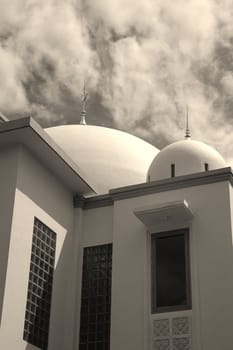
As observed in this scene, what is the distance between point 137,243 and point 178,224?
1009 millimetres

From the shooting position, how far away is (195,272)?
12.7m

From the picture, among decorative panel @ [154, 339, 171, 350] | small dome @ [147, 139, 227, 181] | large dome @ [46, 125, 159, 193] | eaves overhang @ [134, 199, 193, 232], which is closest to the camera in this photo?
decorative panel @ [154, 339, 171, 350]

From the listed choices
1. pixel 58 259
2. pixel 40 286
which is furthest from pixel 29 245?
pixel 58 259

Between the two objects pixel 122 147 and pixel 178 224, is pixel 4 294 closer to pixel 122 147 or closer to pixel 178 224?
pixel 178 224

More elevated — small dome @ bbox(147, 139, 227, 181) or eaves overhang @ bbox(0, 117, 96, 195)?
small dome @ bbox(147, 139, 227, 181)

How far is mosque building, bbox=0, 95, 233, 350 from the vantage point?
1232 centimetres

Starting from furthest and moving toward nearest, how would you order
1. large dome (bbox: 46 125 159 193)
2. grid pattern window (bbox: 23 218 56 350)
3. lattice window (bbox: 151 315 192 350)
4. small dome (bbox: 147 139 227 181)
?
large dome (bbox: 46 125 159 193)
small dome (bbox: 147 139 227 181)
grid pattern window (bbox: 23 218 56 350)
lattice window (bbox: 151 315 192 350)

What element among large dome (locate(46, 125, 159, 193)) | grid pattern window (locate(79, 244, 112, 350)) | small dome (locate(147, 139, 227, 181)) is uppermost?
large dome (locate(46, 125, 159, 193))

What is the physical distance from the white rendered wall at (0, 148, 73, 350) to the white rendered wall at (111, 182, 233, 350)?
4.14 ft

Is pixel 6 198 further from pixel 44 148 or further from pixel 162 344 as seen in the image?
pixel 162 344

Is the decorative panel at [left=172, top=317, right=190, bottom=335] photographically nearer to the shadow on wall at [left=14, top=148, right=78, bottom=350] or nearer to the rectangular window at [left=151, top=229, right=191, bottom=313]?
the rectangular window at [left=151, top=229, right=191, bottom=313]

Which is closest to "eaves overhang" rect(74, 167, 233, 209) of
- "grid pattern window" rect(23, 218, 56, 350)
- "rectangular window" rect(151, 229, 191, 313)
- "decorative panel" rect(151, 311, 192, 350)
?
"rectangular window" rect(151, 229, 191, 313)

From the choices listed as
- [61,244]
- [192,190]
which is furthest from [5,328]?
[192,190]

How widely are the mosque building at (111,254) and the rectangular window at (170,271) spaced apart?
21mm
